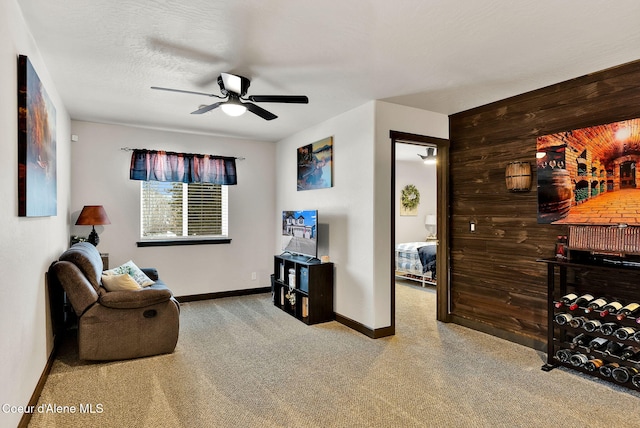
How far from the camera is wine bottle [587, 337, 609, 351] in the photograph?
2.84 m

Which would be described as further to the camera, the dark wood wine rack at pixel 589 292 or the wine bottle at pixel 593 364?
the wine bottle at pixel 593 364

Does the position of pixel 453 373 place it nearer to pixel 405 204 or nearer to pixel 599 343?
pixel 599 343

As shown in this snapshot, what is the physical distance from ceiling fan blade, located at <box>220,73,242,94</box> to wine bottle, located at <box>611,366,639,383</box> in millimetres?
3676

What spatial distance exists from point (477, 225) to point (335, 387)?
239 cm

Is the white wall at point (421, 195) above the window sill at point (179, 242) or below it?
above

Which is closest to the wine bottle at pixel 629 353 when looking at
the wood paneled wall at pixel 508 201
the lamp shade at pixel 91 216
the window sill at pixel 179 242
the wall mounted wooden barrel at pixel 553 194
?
the wood paneled wall at pixel 508 201

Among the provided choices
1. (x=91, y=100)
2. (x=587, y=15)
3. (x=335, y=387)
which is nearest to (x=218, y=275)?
(x=91, y=100)

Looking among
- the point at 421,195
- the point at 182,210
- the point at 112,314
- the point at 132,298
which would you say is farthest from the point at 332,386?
the point at 421,195

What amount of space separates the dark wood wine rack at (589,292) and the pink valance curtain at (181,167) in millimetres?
4278

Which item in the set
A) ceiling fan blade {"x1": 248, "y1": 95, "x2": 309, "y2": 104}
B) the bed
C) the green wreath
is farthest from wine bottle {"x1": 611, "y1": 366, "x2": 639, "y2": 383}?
the green wreath

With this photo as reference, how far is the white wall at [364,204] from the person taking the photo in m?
3.87

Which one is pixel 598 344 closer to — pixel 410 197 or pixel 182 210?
pixel 182 210

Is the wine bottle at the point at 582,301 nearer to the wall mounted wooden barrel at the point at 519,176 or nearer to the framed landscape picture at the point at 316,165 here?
the wall mounted wooden barrel at the point at 519,176

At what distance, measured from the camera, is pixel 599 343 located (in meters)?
2.85
